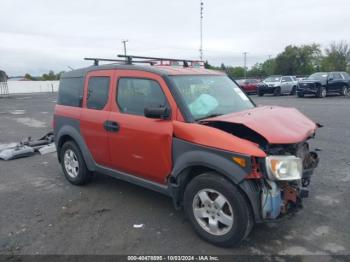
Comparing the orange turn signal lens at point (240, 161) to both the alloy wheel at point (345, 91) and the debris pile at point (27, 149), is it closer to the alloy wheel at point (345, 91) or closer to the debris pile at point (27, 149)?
the debris pile at point (27, 149)

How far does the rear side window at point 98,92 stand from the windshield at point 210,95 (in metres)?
1.20

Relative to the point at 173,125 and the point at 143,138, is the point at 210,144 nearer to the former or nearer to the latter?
the point at 173,125

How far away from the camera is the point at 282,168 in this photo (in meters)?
3.21

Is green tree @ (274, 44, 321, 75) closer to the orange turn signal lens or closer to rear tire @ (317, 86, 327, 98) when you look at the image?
rear tire @ (317, 86, 327, 98)

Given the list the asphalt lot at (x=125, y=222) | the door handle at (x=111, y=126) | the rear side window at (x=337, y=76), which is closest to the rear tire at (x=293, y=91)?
the rear side window at (x=337, y=76)

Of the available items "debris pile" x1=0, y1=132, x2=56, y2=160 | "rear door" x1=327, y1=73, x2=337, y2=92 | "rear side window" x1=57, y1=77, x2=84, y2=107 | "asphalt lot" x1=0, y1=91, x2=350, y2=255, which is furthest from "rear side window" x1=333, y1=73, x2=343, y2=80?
"rear side window" x1=57, y1=77, x2=84, y2=107

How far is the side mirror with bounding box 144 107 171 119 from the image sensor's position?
3738 millimetres

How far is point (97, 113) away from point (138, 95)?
0.83 metres

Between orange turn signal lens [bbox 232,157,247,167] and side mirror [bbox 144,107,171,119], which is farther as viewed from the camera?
side mirror [bbox 144,107,171,119]

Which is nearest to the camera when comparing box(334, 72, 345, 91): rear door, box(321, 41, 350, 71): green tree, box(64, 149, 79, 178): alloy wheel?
box(64, 149, 79, 178): alloy wheel

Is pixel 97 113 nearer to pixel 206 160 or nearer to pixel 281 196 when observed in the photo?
pixel 206 160

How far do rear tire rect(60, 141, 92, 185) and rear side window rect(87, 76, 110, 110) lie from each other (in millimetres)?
859

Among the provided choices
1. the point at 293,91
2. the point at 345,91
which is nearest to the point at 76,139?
the point at 345,91

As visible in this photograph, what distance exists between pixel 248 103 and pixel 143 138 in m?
1.63
